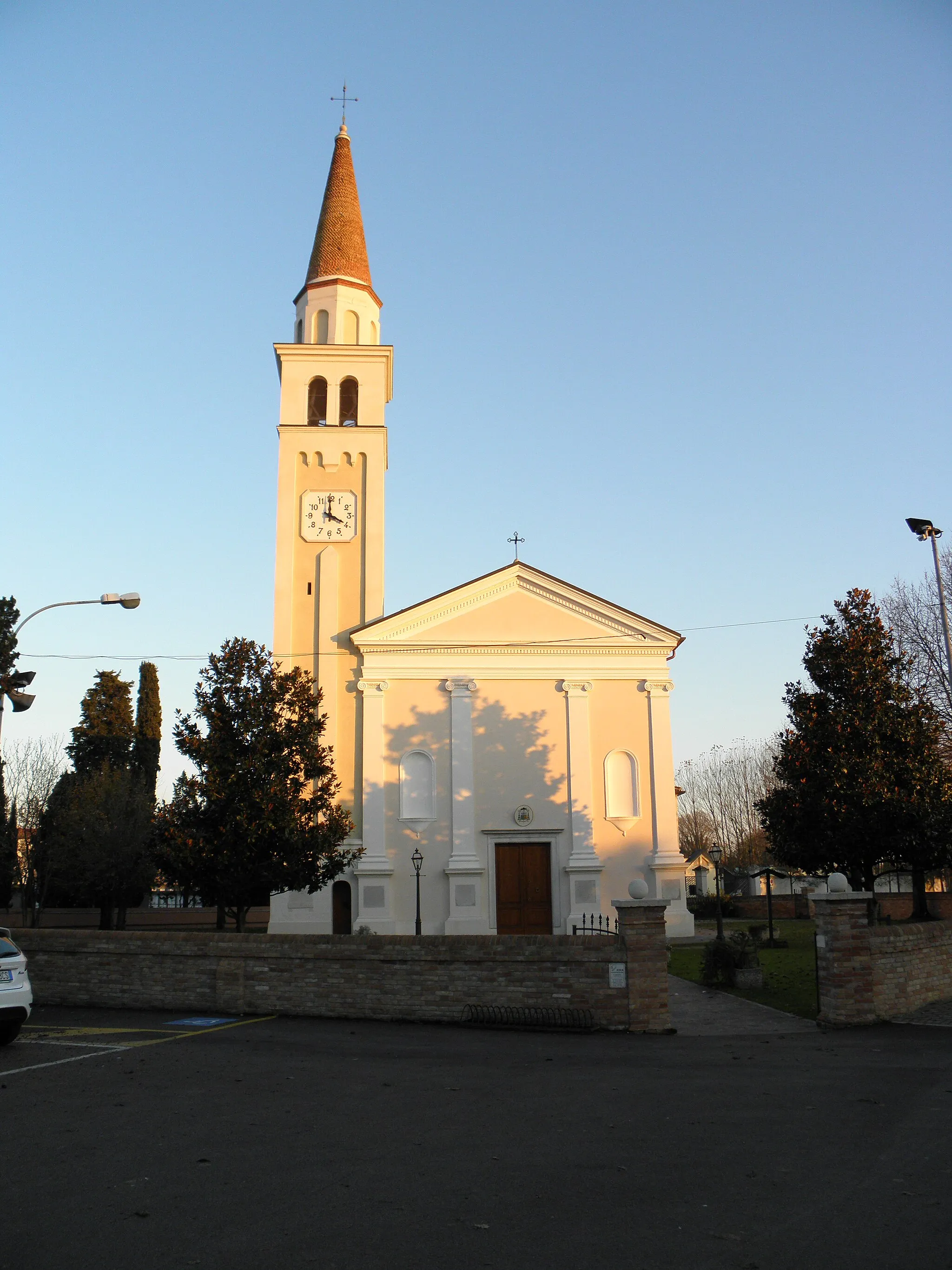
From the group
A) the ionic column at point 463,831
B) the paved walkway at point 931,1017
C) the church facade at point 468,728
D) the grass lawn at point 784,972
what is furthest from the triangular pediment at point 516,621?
the paved walkway at point 931,1017

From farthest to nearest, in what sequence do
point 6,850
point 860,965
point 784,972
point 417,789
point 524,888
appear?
point 6,850, point 417,789, point 524,888, point 784,972, point 860,965

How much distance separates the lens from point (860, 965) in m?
14.4

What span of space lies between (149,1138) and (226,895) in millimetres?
16063

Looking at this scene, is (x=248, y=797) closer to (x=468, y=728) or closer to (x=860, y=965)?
(x=468, y=728)

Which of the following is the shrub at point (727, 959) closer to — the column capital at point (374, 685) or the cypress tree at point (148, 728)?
the column capital at point (374, 685)

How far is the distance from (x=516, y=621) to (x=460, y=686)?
2.84 meters

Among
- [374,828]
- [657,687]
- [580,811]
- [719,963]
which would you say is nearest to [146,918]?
[374,828]

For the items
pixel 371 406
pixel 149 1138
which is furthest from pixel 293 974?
pixel 371 406

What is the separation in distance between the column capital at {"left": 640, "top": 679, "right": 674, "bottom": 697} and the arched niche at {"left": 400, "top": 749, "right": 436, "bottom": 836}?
7.25 m

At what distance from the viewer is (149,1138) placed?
8.27 metres

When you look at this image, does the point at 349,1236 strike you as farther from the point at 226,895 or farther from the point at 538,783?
the point at 538,783

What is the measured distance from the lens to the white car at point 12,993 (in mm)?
12969

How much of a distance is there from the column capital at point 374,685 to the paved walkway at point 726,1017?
15196mm

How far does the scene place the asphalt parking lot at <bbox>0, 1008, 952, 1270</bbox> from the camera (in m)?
5.87
